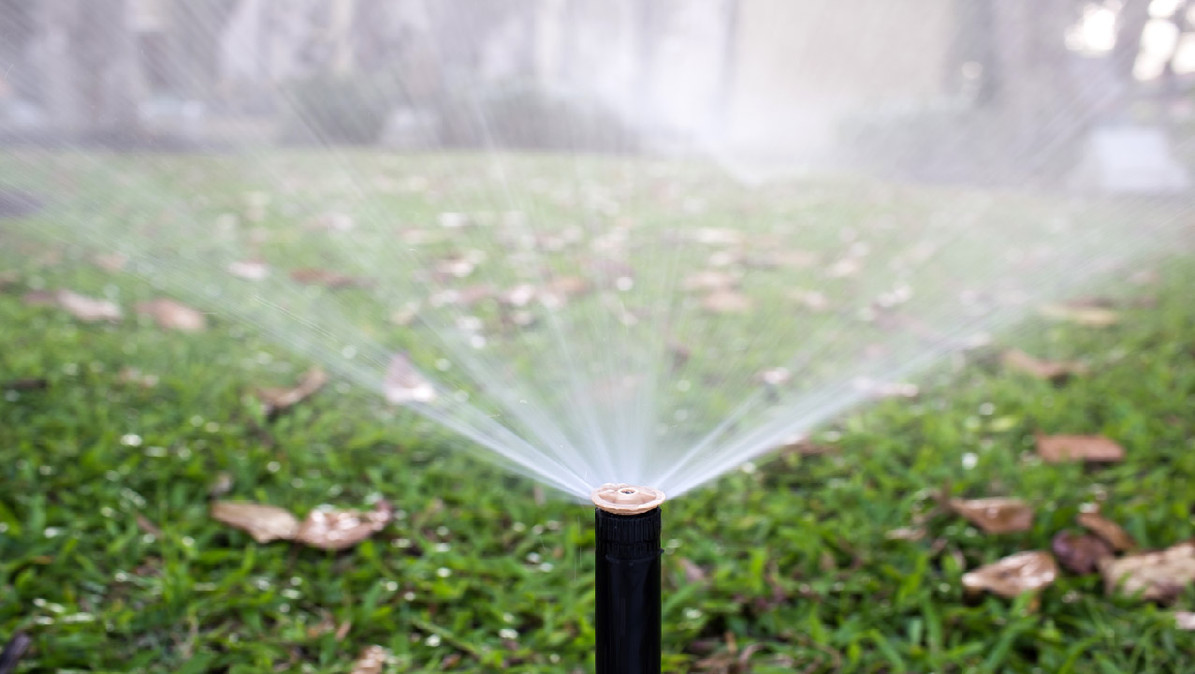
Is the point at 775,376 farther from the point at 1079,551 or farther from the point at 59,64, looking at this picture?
the point at 59,64

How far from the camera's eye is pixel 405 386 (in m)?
2.18

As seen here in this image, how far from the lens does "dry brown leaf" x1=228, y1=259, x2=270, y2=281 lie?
9.89ft

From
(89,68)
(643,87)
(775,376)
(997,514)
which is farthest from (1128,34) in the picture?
(89,68)

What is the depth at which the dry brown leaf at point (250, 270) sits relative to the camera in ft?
9.89

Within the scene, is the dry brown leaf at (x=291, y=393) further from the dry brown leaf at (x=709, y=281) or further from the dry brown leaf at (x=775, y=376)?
the dry brown leaf at (x=709, y=281)

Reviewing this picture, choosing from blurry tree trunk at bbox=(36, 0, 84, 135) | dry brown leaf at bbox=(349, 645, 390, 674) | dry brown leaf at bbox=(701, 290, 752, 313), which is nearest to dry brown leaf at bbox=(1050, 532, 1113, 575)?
dry brown leaf at bbox=(349, 645, 390, 674)

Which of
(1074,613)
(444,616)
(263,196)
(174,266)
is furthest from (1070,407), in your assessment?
(263,196)

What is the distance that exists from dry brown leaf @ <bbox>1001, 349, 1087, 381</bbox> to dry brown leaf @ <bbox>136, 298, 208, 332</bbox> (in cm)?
215

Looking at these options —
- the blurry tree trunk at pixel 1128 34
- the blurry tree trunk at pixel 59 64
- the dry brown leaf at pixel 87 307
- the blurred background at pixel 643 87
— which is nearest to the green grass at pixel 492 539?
the dry brown leaf at pixel 87 307

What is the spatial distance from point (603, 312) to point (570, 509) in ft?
3.88

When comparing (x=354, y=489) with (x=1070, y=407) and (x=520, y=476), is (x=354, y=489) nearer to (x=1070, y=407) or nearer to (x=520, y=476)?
(x=520, y=476)

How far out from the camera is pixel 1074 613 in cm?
143

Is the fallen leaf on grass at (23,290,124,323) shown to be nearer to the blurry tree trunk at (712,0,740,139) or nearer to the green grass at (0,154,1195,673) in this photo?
the green grass at (0,154,1195,673)

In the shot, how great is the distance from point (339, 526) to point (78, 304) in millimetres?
1524
